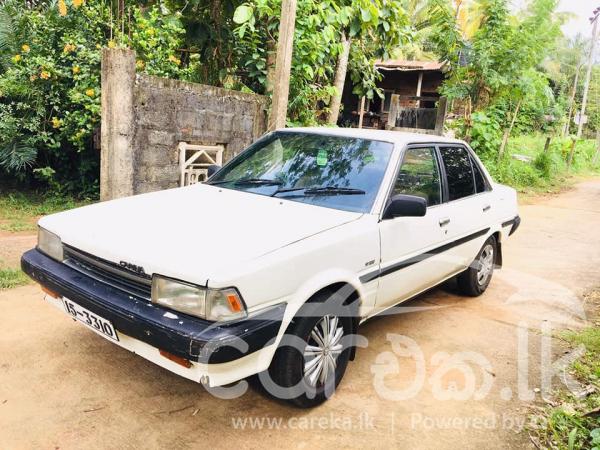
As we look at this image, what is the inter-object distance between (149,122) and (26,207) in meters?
2.70

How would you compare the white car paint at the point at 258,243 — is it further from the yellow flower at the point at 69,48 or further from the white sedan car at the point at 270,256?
the yellow flower at the point at 69,48

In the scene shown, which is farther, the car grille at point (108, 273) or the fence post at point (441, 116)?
the fence post at point (441, 116)

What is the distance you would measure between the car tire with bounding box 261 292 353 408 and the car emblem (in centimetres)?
79

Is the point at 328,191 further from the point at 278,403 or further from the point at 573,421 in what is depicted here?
the point at 573,421

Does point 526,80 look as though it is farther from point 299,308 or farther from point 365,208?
point 299,308

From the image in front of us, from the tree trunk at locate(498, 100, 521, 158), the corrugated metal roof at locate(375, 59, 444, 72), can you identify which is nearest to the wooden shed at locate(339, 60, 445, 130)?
the corrugated metal roof at locate(375, 59, 444, 72)

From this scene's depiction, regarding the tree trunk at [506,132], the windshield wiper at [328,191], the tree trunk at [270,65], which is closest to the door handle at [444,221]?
the windshield wiper at [328,191]

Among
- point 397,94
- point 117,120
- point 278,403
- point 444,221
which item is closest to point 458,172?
point 444,221

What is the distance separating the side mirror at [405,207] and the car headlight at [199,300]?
4.03ft

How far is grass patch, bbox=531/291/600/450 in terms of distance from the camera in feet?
8.39

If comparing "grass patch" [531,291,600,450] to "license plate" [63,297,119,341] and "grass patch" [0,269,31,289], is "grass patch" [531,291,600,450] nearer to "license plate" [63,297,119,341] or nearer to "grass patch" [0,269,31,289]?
"license plate" [63,297,119,341]

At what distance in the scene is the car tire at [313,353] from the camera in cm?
247

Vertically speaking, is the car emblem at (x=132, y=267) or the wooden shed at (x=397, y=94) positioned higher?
the wooden shed at (x=397, y=94)

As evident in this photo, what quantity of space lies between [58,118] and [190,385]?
5093 millimetres
